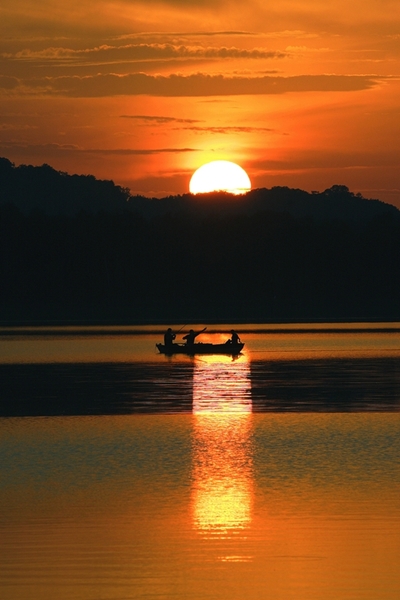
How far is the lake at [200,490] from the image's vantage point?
57.8 feet

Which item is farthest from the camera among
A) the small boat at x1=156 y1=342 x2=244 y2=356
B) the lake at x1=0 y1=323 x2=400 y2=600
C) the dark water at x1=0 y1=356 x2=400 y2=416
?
the small boat at x1=156 y1=342 x2=244 y2=356

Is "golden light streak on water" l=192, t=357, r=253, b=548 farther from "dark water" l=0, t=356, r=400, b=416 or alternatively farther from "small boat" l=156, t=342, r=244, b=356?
"small boat" l=156, t=342, r=244, b=356

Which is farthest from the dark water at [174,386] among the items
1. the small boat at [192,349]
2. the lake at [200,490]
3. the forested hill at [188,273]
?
the forested hill at [188,273]

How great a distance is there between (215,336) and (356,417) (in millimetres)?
75618

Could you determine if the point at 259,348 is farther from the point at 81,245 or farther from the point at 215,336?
the point at 81,245

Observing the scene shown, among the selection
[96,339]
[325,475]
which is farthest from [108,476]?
[96,339]

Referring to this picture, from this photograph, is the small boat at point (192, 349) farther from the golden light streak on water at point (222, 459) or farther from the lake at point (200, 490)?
the lake at point (200, 490)

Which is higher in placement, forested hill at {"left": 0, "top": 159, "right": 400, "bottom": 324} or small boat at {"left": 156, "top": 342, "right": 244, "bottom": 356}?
forested hill at {"left": 0, "top": 159, "right": 400, "bottom": 324}

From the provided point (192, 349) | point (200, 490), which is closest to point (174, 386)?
point (192, 349)

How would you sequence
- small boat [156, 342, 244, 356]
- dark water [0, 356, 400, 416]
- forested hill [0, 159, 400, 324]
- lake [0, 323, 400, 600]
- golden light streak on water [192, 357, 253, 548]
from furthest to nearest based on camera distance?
forested hill [0, 159, 400, 324] < small boat [156, 342, 244, 356] < dark water [0, 356, 400, 416] < golden light streak on water [192, 357, 253, 548] < lake [0, 323, 400, 600]

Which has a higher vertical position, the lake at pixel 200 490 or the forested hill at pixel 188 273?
the forested hill at pixel 188 273

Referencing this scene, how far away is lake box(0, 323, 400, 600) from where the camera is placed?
17625 millimetres

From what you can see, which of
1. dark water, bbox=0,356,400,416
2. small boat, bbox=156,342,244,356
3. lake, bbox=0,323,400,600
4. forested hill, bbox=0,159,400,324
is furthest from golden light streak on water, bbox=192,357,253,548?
forested hill, bbox=0,159,400,324

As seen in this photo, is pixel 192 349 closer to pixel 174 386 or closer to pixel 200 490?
pixel 174 386
